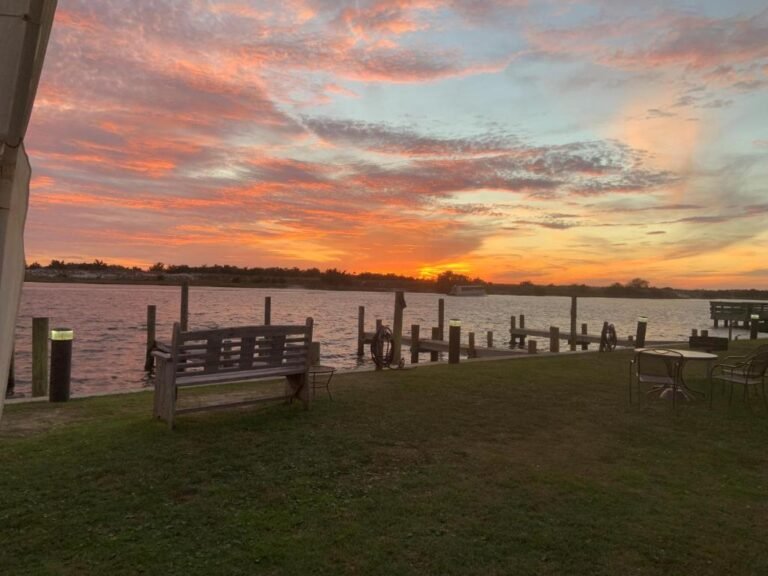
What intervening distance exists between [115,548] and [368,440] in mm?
2922

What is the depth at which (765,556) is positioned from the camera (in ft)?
11.6

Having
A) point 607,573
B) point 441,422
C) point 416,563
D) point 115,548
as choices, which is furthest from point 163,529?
point 441,422

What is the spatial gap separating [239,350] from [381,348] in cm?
565

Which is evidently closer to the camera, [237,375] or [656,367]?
[237,375]

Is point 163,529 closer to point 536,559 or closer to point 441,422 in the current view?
point 536,559

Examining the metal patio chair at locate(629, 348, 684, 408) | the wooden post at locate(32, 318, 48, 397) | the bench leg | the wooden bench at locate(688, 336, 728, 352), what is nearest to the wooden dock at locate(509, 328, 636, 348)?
the wooden bench at locate(688, 336, 728, 352)

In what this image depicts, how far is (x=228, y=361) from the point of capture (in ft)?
20.9

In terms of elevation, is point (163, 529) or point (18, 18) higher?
point (18, 18)

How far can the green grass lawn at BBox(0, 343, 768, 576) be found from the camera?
11.2 feet

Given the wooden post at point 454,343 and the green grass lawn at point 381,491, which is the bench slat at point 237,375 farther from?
the wooden post at point 454,343

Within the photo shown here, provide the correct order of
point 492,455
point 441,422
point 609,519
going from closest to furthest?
point 609,519, point 492,455, point 441,422

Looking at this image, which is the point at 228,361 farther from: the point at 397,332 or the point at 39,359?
the point at 397,332

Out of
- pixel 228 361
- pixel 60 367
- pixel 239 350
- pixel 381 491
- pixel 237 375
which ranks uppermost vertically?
pixel 239 350

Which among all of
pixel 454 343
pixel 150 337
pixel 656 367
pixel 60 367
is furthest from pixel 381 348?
pixel 150 337
